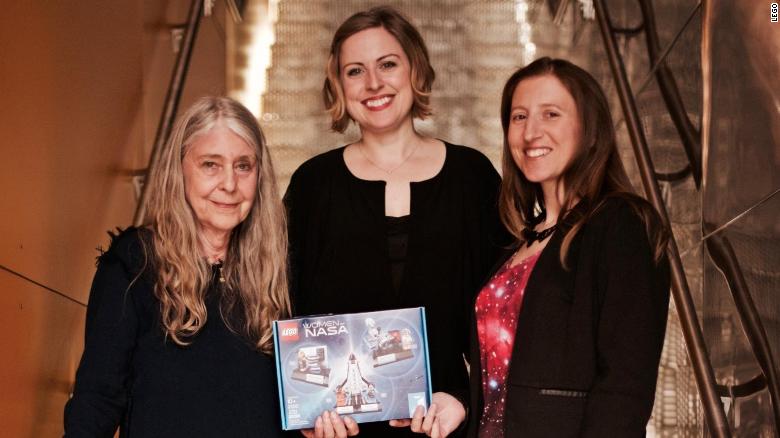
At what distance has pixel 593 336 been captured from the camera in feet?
7.37

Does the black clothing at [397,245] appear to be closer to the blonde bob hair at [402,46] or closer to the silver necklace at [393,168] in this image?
the silver necklace at [393,168]

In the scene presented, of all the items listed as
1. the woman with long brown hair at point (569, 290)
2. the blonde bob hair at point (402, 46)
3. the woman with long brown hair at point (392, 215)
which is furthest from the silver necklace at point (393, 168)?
the woman with long brown hair at point (569, 290)

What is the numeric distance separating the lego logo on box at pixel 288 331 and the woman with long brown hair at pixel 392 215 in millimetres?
547

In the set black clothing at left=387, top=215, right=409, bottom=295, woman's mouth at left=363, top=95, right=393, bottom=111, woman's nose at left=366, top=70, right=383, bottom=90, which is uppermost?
woman's nose at left=366, top=70, right=383, bottom=90

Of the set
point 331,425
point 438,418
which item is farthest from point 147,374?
point 438,418

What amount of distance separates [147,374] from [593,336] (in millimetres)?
1021

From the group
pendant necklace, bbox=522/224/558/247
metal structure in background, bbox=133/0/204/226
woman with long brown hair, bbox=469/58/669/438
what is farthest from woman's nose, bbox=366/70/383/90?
metal structure in background, bbox=133/0/204/226

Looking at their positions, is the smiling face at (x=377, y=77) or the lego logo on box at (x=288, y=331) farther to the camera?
the smiling face at (x=377, y=77)

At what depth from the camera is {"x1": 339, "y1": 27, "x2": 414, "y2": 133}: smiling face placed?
10.1ft

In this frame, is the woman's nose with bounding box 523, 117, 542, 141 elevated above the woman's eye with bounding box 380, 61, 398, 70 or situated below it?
below

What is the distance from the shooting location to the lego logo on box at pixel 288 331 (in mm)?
2371

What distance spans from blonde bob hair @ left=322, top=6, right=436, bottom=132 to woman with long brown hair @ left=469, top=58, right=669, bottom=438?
478 millimetres


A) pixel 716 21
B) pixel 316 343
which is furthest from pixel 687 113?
pixel 316 343

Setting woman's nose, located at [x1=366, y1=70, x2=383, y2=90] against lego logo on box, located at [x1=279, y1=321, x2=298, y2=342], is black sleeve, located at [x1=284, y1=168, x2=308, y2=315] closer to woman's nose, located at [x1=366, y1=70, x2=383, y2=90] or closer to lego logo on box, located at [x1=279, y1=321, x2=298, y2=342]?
woman's nose, located at [x1=366, y1=70, x2=383, y2=90]
